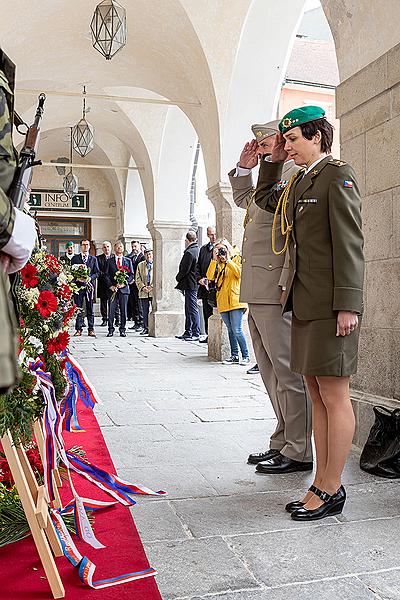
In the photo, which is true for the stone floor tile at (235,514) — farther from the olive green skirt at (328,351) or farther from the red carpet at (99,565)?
the olive green skirt at (328,351)

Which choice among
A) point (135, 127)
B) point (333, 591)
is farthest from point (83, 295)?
point (333, 591)

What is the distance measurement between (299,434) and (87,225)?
1935 centimetres

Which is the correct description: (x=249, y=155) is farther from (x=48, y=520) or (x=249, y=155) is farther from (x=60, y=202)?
(x=60, y=202)

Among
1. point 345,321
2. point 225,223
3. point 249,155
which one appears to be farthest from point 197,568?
point 225,223

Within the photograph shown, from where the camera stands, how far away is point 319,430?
2771mm

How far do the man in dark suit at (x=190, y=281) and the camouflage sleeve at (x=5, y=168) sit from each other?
30.1ft

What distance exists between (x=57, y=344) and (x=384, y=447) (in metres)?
1.64

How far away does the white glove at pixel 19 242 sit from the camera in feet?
4.36

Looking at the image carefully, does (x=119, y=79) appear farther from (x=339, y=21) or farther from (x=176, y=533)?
(x=176, y=533)

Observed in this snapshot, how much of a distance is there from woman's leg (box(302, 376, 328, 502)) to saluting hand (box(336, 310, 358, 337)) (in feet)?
0.91

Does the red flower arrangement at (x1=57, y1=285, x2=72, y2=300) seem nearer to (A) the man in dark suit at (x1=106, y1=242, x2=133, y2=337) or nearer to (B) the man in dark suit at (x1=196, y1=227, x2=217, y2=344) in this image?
(B) the man in dark suit at (x1=196, y1=227, x2=217, y2=344)

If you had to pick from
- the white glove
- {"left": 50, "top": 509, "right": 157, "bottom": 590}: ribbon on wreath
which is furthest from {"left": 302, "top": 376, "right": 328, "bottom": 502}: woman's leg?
the white glove

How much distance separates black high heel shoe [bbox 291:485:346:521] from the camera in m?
2.66

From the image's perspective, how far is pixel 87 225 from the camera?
21938mm
